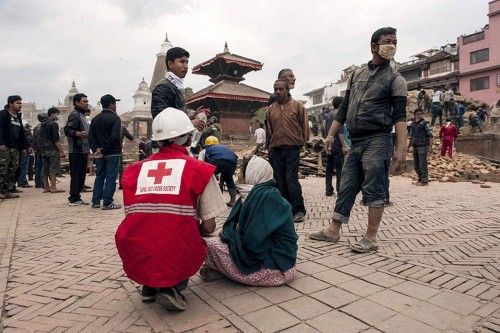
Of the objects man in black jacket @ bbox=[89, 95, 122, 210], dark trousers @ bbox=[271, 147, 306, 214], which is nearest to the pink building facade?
dark trousers @ bbox=[271, 147, 306, 214]

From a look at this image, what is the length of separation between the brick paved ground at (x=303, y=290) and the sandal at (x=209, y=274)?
81 millimetres

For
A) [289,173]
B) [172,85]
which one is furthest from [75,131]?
[289,173]

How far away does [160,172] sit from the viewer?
2143 mm

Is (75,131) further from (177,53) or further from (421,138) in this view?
(421,138)

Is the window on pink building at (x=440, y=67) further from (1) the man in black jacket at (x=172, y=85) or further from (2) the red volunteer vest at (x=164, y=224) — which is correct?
(2) the red volunteer vest at (x=164, y=224)

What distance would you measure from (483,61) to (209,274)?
4146 cm

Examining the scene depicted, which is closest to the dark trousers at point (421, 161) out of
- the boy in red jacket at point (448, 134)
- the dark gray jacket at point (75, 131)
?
the boy in red jacket at point (448, 134)

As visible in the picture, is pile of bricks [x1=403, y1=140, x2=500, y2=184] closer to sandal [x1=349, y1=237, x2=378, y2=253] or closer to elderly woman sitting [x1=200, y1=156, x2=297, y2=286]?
sandal [x1=349, y1=237, x2=378, y2=253]

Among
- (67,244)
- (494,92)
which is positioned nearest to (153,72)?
(494,92)

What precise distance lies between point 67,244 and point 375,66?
392cm

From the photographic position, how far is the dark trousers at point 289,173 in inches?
189

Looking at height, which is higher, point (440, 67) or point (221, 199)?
point (440, 67)

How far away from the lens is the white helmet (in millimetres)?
2257

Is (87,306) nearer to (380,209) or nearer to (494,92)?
(380,209)
